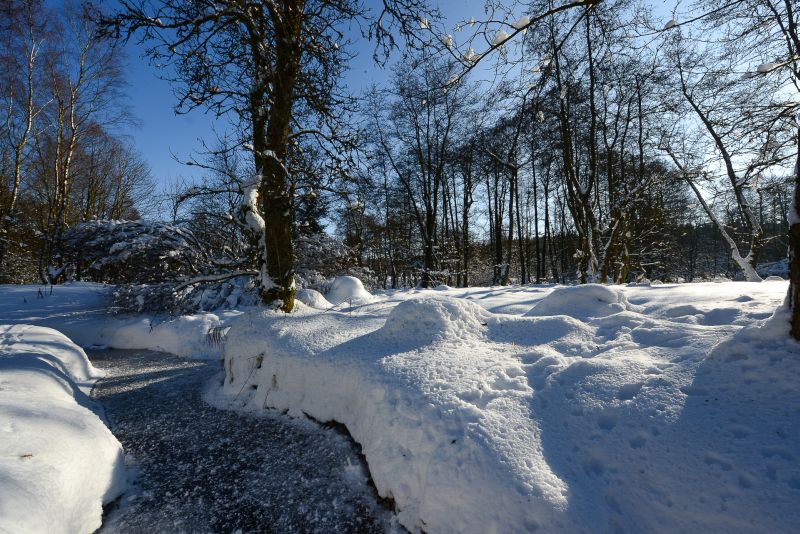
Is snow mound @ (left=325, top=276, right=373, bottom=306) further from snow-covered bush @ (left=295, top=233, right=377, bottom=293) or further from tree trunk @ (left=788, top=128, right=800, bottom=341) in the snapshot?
tree trunk @ (left=788, top=128, right=800, bottom=341)

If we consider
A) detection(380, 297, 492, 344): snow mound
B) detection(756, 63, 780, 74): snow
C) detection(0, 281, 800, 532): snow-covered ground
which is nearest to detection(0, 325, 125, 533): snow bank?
detection(0, 281, 800, 532): snow-covered ground

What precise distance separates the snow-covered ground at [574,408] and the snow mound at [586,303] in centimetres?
3

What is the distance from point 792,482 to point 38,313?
1428 centimetres

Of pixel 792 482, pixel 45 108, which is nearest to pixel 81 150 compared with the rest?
pixel 45 108

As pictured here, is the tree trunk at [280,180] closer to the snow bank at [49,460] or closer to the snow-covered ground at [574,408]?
the snow-covered ground at [574,408]

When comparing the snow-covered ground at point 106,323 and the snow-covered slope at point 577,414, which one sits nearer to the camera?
the snow-covered slope at point 577,414

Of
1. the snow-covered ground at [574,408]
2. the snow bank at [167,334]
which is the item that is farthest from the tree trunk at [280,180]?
the snow bank at [167,334]

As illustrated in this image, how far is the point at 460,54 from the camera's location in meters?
2.38

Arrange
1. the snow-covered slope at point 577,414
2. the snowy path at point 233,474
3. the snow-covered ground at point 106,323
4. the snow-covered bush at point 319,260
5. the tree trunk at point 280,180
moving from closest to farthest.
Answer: the snow-covered slope at point 577,414, the snowy path at point 233,474, the tree trunk at point 280,180, the snow-covered ground at point 106,323, the snow-covered bush at point 319,260

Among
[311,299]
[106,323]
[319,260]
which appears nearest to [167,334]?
[106,323]

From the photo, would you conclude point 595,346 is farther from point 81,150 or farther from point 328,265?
point 81,150

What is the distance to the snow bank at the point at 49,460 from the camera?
1.87 metres

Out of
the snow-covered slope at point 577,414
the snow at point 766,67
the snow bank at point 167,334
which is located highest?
the snow at point 766,67

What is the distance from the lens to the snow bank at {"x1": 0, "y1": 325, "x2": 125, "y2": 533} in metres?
1.87
